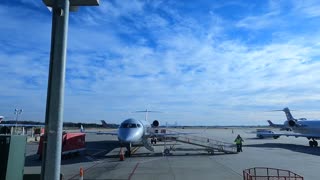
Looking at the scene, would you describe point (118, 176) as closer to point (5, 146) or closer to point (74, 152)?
point (5, 146)

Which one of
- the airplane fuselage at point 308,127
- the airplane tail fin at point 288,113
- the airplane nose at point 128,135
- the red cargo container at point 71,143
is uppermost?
the airplane tail fin at point 288,113

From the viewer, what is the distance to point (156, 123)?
4369 centimetres

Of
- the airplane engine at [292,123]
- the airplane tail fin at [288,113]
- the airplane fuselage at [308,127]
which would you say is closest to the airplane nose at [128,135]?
the airplane fuselage at [308,127]

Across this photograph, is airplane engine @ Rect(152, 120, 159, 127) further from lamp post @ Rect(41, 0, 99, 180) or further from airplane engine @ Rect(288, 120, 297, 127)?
lamp post @ Rect(41, 0, 99, 180)

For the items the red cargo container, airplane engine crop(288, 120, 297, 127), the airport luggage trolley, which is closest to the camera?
the airport luggage trolley

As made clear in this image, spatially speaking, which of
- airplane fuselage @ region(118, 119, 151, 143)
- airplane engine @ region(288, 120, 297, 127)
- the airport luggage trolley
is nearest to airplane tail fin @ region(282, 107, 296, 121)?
airplane engine @ region(288, 120, 297, 127)

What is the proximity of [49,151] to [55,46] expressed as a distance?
5.72 ft

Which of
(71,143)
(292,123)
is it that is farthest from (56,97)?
(292,123)

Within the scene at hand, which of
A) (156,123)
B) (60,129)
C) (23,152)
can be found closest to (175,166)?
(23,152)

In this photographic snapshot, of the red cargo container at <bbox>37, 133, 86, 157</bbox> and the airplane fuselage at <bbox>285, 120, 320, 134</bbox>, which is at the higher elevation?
the airplane fuselage at <bbox>285, 120, 320, 134</bbox>

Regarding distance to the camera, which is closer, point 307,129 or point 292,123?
point 307,129

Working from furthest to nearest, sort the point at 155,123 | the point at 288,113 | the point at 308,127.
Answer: the point at 288,113
the point at 155,123
the point at 308,127

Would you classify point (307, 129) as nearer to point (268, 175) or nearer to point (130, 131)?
point (130, 131)

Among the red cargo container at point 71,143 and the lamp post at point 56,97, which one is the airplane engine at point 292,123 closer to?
the red cargo container at point 71,143
